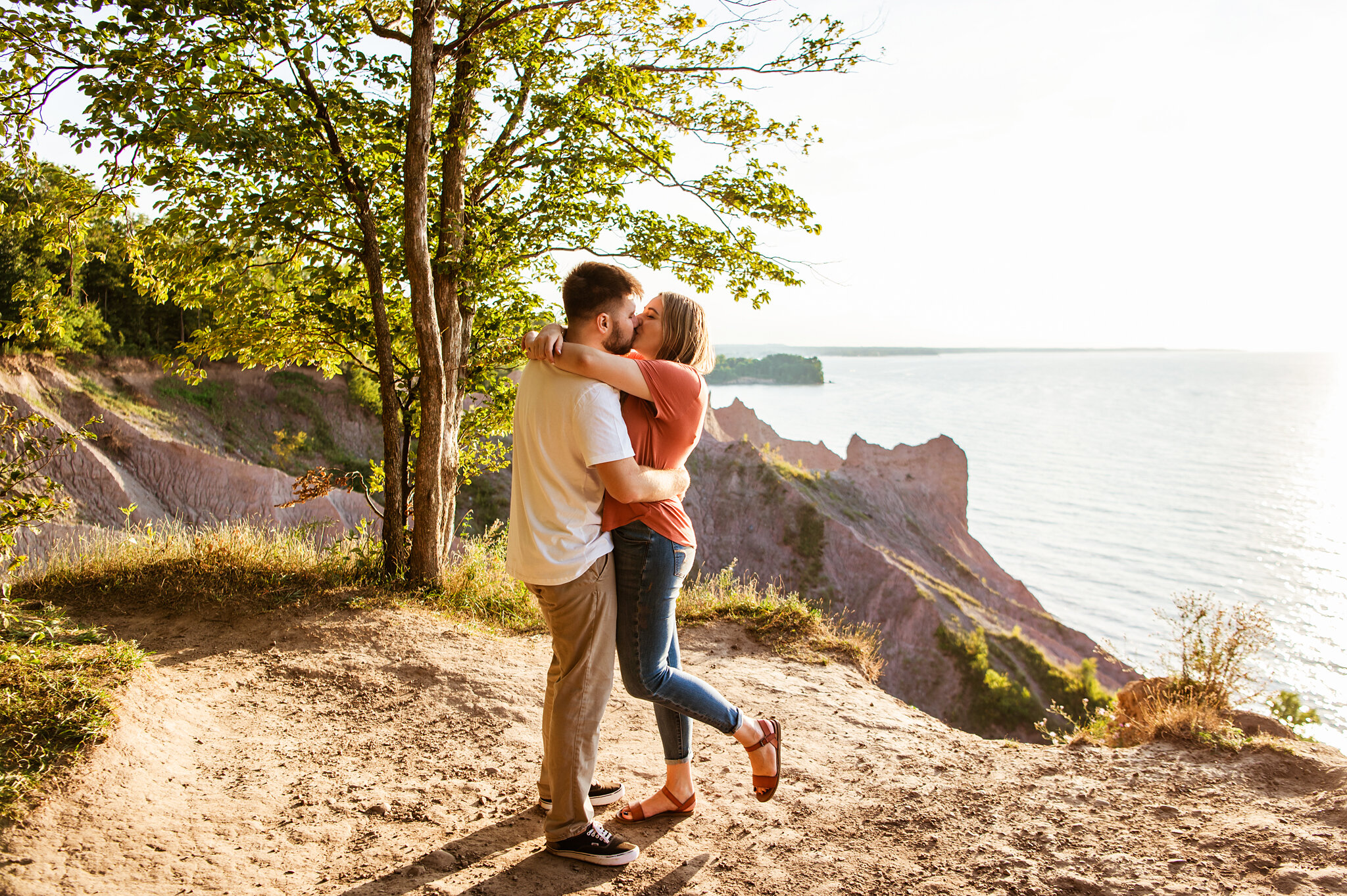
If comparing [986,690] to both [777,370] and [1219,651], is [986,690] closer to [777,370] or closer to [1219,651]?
[1219,651]

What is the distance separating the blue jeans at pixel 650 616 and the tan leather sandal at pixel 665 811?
59 cm

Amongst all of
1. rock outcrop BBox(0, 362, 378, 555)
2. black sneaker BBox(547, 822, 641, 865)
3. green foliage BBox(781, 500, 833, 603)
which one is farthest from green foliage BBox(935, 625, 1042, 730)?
black sneaker BBox(547, 822, 641, 865)

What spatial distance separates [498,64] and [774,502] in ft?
Answer: 114

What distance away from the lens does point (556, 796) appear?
2.97 metres

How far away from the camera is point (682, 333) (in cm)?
296

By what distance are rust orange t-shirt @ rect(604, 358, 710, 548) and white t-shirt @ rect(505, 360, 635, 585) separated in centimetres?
11

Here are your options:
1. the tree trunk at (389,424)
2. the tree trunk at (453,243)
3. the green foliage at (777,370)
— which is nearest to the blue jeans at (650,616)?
the tree trunk at (453,243)

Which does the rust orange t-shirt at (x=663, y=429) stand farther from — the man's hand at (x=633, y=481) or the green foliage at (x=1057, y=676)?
the green foliage at (x=1057, y=676)

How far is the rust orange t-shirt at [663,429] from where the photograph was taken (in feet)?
9.16

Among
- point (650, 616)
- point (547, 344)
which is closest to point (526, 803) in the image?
point (650, 616)

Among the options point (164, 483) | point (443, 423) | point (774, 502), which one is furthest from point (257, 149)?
point (774, 502)

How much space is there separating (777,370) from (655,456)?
409ft

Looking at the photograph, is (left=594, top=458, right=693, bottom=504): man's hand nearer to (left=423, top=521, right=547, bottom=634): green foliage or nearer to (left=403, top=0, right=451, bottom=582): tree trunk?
(left=423, top=521, right=547, bottom=634): green foliage

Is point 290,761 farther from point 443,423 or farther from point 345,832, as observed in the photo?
point 443,423
